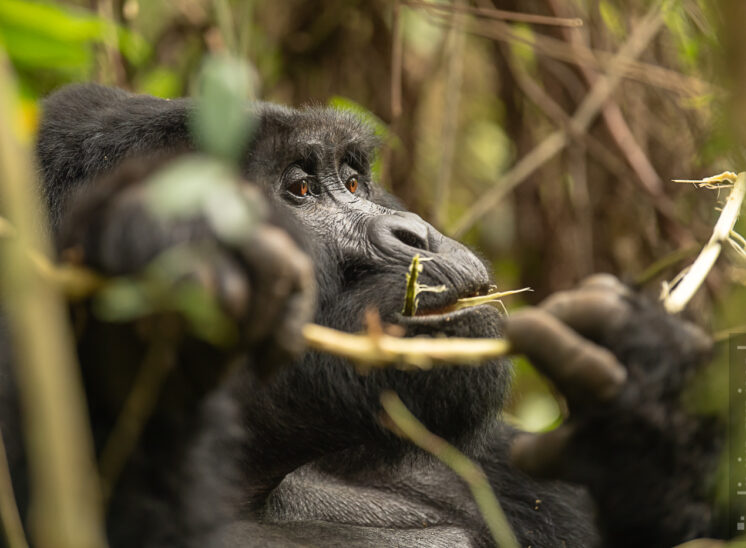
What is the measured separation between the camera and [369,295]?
88.7 inches

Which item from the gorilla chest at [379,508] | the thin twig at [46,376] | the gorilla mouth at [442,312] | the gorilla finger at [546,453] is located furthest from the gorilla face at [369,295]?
the thin twig at [46,376]

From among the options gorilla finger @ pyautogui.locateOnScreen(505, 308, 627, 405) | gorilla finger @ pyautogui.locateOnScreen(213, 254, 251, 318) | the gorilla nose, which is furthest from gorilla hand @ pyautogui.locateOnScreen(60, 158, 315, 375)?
the gorilla nose

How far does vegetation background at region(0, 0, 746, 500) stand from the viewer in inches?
155

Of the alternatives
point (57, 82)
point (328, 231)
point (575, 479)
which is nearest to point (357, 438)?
point (328, 231)

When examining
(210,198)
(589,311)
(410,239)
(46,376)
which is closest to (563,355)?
(589,311)

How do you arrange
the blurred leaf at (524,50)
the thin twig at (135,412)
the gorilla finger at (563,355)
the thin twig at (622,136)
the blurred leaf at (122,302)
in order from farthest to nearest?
the blurred leaf at (524,50) < the thin twig at (622,136) < the gorilla finger at (563,355) < the thin twig at (135,412) < the blurred leaf at (122,302)

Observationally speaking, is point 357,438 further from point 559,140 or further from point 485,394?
point 559,140

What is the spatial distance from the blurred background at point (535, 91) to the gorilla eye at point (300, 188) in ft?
3.95

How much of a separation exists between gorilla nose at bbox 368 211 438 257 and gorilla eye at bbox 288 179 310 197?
244 mm

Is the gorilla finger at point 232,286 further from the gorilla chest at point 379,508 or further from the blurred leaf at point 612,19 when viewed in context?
the blurred leaf at point 612,19

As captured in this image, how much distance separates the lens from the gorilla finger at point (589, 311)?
5.03ft

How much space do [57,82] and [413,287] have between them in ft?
7.57

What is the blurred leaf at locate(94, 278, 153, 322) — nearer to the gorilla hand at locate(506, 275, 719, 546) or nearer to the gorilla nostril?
the gorilla hand at locate(506, 275, 719, 546)

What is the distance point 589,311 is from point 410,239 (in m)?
0.90
